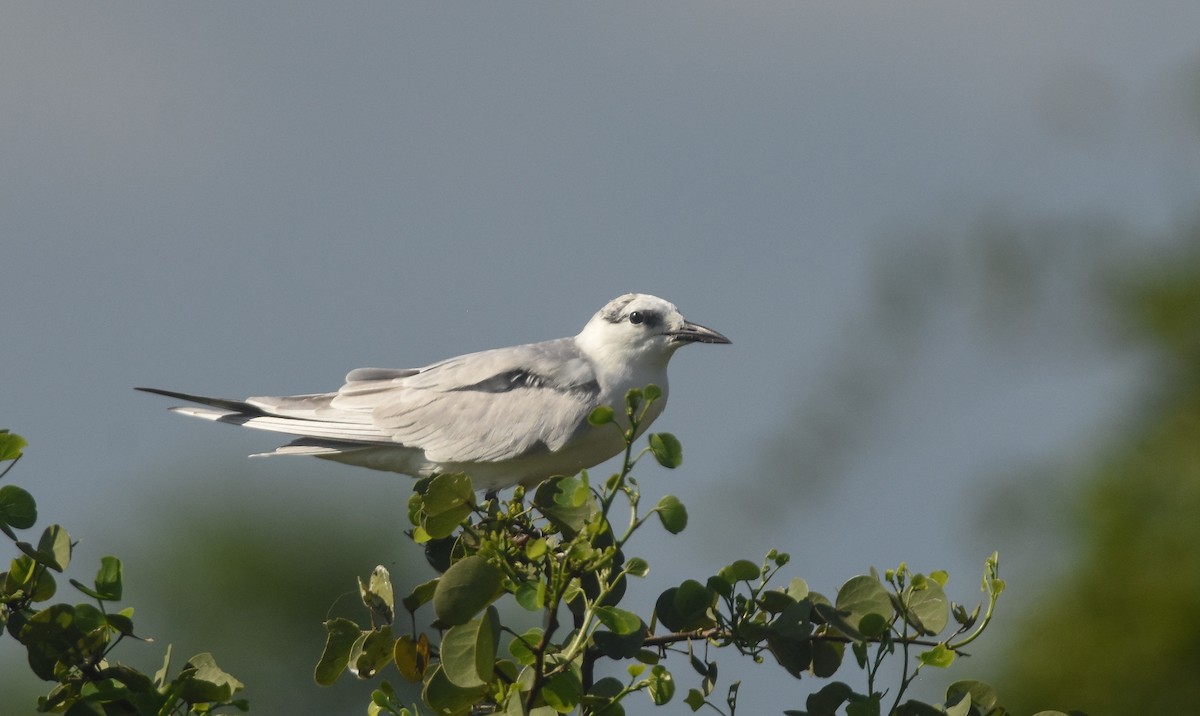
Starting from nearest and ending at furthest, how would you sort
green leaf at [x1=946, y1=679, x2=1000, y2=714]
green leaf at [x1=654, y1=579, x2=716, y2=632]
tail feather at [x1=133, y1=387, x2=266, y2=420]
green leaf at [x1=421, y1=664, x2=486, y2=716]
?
1. green leaf at [x1=421, y1=664, x2=486, y2=716]
2. green leaf at [x1=946, y1=679, x2=1000, y2=714]
3. green leaf at [x1=654, y1=579, x2=716, y2=632]
4. tail feather at [x1=133, y1=387, x2=266, y2=420]

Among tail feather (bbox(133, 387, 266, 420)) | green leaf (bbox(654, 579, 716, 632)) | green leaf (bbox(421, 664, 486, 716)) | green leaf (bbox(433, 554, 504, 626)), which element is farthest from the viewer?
tail feather (bbox(133, 387, 266, 420))

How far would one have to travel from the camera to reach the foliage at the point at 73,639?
115 inches

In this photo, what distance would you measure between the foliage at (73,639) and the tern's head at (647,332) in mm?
3064

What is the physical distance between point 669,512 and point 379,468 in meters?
3.28

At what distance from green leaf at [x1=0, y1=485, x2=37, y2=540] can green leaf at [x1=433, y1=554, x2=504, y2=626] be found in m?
0.99

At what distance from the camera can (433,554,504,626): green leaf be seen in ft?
9.23

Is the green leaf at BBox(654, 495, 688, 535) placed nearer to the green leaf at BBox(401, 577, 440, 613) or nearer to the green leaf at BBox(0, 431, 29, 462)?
the green leaf at BBox(401, 577, 440, 613)

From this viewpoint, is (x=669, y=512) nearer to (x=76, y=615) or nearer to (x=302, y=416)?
(x=76, y=615)

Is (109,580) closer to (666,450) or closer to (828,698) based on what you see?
(666,450)

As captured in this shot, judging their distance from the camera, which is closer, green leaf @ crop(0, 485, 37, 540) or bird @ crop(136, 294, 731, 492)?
green leaf @ crop(0, 485, 37, 540)

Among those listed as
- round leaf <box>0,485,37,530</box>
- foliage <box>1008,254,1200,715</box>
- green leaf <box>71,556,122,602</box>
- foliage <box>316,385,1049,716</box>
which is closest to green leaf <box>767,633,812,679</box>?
foliage <box>316,385,1049,716</box>

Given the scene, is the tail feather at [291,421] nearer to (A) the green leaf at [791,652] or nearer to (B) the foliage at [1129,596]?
(A) the green leaf at [791,652]

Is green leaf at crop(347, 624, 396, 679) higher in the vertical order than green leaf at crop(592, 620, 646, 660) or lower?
lower

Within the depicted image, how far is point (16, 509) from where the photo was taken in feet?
9.83
